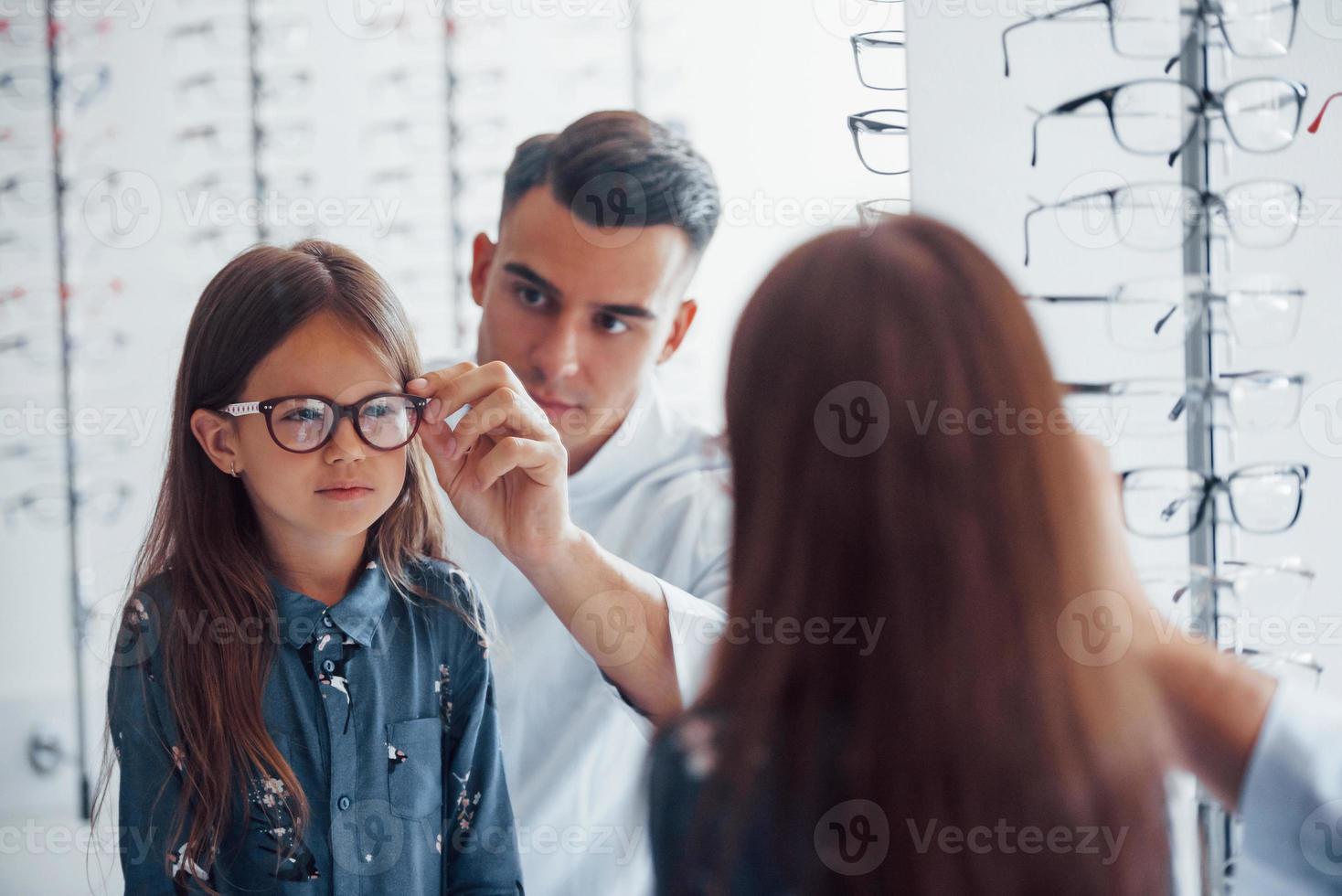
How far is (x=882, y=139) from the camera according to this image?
1105mm

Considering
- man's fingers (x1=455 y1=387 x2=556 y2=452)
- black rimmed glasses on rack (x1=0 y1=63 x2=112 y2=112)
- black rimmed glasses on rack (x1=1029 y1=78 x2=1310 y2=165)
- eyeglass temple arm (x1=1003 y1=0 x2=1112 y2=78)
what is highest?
black rimmed glasses on rack (x1=0 y1=63 x2=112 y2=112)

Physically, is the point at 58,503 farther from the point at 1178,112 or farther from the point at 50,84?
the point at 1178,112

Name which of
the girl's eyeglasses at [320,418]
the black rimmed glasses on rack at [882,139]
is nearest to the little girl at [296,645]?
the girl's eyeglasses at [320,418]

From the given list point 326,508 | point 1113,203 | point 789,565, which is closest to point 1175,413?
point 1113,203

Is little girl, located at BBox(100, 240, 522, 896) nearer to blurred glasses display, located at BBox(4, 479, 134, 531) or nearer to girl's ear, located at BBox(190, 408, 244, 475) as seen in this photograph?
girl's ear, located at BBox(190, 408, 244, 475)

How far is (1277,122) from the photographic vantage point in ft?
2.99

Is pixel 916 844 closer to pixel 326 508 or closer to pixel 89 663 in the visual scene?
pixel 326 508

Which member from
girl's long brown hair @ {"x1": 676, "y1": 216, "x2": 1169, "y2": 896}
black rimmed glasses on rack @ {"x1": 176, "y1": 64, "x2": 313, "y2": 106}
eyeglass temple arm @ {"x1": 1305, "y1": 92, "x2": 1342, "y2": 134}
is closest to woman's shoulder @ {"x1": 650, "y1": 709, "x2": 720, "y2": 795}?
girl's long brown hair @ {"x1": 676, "y1": 216, "x2": 1169, "y2": 896}

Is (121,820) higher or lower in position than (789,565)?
lower

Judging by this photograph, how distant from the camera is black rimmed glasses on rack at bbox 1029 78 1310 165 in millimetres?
896

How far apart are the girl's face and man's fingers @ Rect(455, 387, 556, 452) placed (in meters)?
0.06

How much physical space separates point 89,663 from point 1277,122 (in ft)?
7.65

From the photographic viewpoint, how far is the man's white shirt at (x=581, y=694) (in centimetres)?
107

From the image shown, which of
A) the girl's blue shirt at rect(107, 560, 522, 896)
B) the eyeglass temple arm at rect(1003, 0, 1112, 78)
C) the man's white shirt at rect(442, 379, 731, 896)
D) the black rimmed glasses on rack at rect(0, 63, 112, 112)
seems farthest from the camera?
the black rimmed glasses on rack at rect(0, 63, 112, 112)
